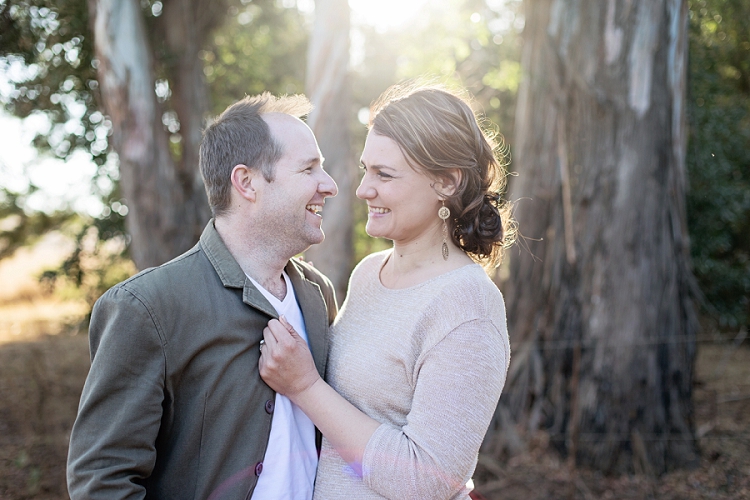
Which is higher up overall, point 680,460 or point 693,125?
point 693,125

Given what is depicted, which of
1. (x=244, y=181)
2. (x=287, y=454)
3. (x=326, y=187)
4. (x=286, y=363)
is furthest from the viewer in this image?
(x=326, y=187)

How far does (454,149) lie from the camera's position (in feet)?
7.52

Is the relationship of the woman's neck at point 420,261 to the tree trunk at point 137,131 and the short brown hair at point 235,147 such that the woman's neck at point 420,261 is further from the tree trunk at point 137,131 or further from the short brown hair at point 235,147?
the tree trunk at point 137,131

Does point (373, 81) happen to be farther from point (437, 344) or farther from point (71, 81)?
point (437, 344)

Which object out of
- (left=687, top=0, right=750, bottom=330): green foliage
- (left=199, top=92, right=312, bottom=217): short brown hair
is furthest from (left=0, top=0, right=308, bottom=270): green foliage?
(left=687, top=0, right=750, bottom=330): green foliage

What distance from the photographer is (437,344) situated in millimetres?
2010

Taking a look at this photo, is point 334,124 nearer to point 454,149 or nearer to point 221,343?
point 454,149

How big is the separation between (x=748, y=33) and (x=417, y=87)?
6945mm

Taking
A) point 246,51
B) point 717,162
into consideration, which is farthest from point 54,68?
point 717,162

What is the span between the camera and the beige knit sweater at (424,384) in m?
1.95

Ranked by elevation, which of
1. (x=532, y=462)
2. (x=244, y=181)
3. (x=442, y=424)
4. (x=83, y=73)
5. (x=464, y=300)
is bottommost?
(x=532, y=462)

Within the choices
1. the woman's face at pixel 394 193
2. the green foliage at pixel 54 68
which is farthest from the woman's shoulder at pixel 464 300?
the green foliage at pixel 54 68

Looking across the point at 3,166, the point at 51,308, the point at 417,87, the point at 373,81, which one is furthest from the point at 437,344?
the point at 51,308

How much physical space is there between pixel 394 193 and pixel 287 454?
3.29 ft
